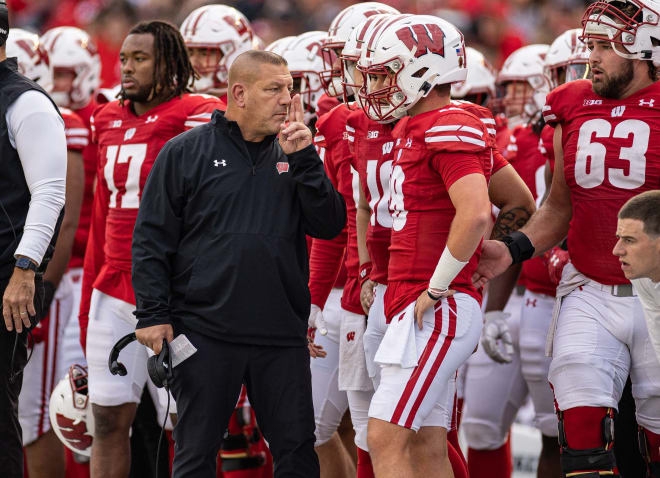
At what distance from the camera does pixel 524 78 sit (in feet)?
22.4

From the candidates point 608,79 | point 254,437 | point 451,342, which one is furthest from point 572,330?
point 254,437

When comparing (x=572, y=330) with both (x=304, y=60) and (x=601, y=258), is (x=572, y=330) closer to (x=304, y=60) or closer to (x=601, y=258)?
(x=601, y=258)

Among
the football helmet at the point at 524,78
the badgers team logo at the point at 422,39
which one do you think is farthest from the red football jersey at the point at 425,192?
the football helmet at the point at 524,78

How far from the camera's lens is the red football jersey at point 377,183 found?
4477mm

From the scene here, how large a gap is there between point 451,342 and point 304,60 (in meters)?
2.41

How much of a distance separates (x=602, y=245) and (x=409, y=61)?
3.56 feet

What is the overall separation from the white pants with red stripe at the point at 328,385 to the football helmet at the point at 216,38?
182 cm

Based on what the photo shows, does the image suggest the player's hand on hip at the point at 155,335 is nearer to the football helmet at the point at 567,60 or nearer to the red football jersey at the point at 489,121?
the red football jersey at the point at 489,121

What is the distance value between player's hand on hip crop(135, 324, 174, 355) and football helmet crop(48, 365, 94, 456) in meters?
1.25

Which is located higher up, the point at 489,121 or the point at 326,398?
the point at 489,121

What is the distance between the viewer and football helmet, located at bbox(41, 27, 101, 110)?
7.12 m

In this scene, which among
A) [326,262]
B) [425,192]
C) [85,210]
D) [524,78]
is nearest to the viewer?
[425,192]

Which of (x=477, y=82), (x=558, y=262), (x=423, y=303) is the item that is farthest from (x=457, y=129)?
(x=477, y=82)

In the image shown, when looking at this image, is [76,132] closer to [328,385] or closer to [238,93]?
[238,93]
